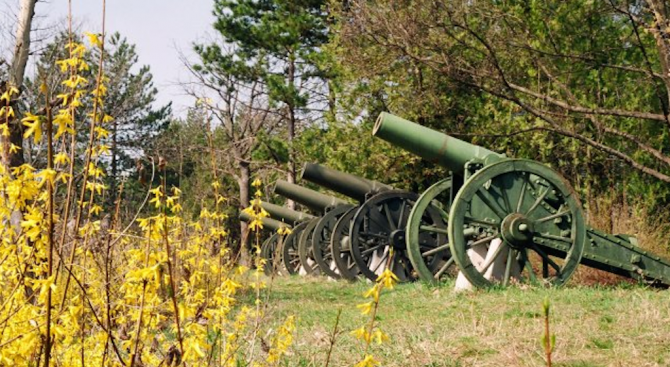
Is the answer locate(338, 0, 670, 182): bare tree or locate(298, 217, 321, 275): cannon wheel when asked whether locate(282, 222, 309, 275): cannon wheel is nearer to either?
locate(298, 217, 321, 275): cannon wheel

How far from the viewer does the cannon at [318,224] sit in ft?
50.2

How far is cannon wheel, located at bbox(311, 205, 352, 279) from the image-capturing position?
15.1 meters

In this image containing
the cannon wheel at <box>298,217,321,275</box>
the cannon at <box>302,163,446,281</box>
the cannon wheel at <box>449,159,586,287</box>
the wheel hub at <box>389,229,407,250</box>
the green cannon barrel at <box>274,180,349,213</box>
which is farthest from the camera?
the cannon wheel at <box>298,217,321,275</box>

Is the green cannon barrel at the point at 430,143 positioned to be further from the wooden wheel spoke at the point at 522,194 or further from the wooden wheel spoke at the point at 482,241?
the wooden wheel spoke at the point at 482,241

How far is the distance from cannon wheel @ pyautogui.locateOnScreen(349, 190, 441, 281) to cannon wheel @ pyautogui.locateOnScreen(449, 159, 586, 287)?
12.8 feet

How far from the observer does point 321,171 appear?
1369cm

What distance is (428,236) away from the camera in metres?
11.7

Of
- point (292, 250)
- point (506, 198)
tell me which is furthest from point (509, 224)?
point (292, 250)

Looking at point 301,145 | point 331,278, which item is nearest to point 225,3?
point 301,145

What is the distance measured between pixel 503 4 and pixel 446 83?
2123 mm

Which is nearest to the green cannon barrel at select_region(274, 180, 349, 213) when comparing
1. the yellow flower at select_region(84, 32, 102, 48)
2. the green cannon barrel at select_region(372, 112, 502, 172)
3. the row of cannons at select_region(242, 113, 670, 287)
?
the row of cannons at select_region(242, 113, 670, 287)

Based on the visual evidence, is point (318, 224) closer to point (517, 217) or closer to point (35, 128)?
point (517, 217)

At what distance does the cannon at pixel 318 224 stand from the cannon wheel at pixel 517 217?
253 inches

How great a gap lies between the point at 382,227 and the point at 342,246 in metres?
1.44
